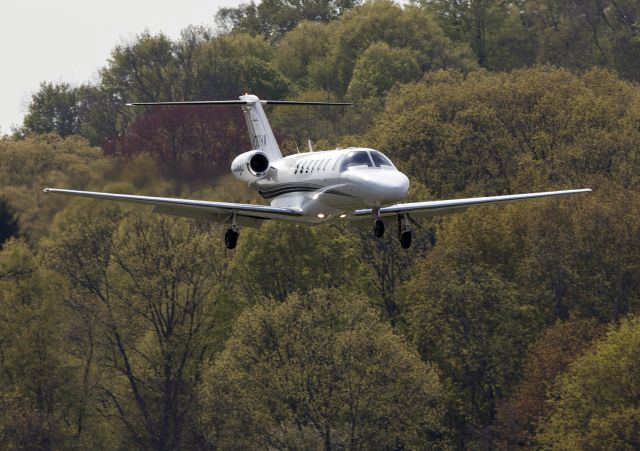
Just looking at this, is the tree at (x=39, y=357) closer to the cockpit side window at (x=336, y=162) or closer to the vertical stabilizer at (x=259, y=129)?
the vertical stabilizer at (x=259, y=129)

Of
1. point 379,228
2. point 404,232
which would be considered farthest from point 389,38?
point 379,228

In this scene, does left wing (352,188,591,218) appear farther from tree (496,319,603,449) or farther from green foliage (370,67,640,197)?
green foliage (370,67,640,197)

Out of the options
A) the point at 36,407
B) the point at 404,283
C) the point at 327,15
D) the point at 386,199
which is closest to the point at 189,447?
the point at 36,407

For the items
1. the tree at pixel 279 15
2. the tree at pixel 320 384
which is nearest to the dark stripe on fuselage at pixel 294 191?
the tree at pixel 320 384

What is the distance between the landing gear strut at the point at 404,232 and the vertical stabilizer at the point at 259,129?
30.4ft

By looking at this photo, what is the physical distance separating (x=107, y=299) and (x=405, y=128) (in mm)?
18478

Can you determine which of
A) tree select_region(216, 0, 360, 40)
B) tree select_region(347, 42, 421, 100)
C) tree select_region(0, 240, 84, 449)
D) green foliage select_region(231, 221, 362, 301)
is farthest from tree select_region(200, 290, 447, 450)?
tree select_region(216, 0, 360, 40)

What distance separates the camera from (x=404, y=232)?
39.2 metres

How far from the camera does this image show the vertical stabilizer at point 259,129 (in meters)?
49.0

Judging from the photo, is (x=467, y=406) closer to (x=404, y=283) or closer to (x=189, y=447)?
(x=404, y=283)

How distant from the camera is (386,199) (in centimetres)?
3825

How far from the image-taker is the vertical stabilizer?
161 ft

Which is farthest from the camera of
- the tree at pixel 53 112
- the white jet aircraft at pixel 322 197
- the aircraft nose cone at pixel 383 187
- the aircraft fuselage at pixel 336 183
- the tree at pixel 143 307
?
the tree at pixel 53 112

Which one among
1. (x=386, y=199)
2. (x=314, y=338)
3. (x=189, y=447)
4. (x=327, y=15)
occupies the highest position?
(x=327, y=15)
